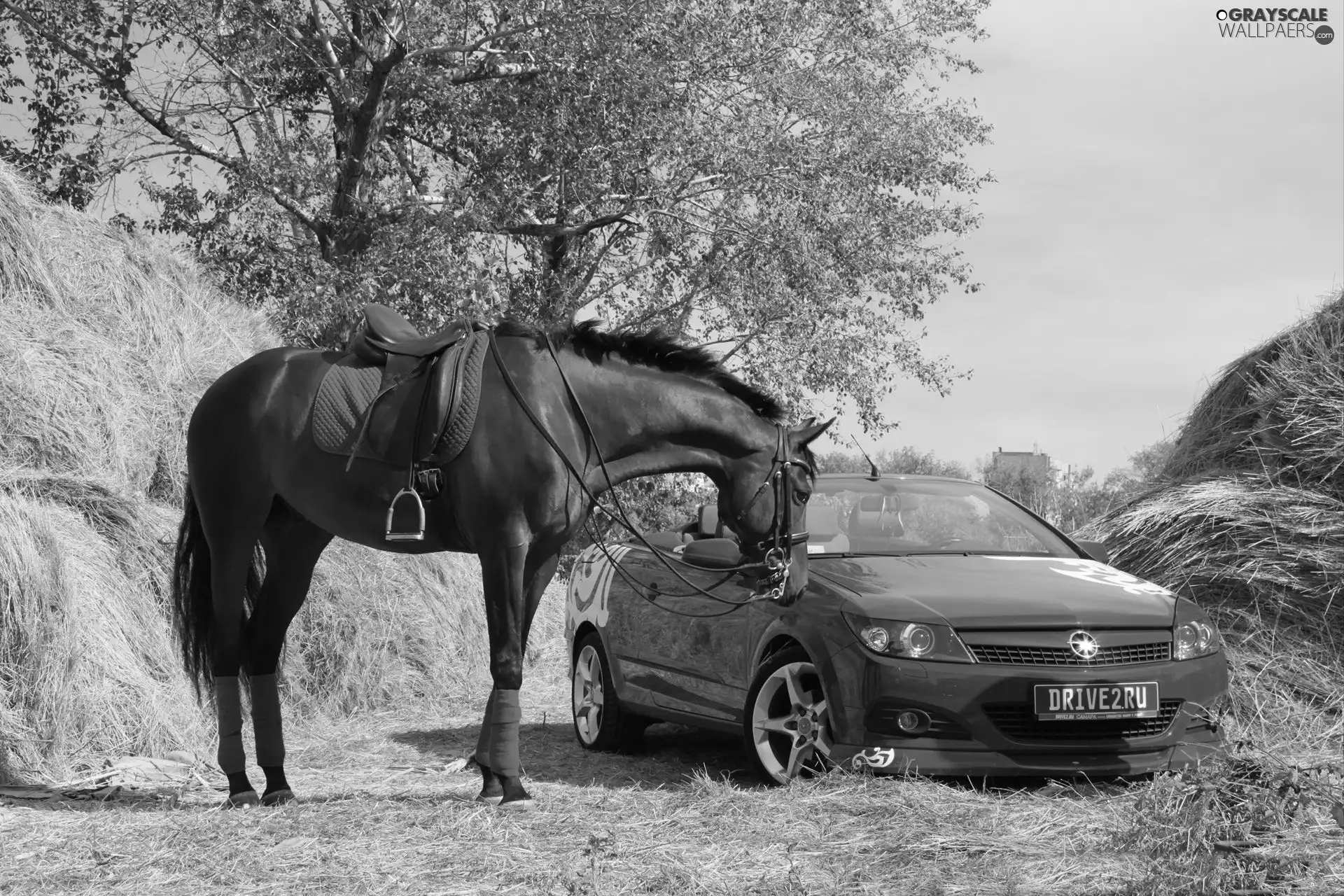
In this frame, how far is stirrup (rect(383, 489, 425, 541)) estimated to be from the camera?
5.94 metres

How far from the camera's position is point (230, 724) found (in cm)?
652

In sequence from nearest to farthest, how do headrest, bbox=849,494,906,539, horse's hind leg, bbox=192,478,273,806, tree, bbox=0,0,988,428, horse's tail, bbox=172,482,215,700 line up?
horse's hind leg, bbox=192,478,273,806 < horse's tail, bbox=172,482,215,700 < headrest, bbox=849,494,906,539 < tree, bbox=0,0,988,428

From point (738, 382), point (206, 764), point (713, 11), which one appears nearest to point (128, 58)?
point (713, 11)

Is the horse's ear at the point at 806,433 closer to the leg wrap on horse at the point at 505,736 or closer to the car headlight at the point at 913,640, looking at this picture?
the car headlight at the point at 913,640

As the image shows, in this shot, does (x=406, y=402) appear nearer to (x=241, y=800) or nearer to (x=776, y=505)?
(x=776, y=505)

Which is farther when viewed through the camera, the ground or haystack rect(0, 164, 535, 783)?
haystack rect(0, 164, 535, 783)

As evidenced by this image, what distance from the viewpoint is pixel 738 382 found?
6.23 meters

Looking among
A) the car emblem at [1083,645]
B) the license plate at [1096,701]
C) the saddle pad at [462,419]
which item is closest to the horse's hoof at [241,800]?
the saddle pad at [462,419]

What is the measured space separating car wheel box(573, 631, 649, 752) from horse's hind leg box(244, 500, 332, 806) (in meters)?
2.13

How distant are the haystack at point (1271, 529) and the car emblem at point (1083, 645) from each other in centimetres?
149

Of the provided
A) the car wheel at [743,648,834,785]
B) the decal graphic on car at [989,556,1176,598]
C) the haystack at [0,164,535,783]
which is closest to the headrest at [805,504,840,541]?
the decal graphic on car at [989,556,1176,598]

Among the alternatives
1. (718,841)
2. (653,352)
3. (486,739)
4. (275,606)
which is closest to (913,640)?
(718,841)

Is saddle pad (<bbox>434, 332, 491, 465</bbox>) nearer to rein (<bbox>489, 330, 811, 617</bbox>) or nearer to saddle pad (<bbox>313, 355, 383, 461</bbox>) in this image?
rein (<bbox>489, 330, 811, 617</bbox>)

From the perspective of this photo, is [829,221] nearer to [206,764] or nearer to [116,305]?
[116,305]
